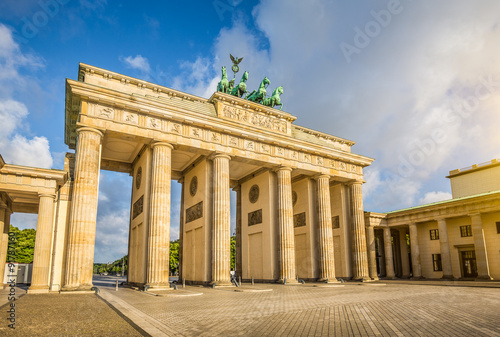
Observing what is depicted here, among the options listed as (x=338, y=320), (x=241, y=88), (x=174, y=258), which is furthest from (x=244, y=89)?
(x=174, y=258)

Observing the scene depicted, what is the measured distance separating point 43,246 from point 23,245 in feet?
153

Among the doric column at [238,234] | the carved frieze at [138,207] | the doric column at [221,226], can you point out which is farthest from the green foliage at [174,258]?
the doric column at [221,226]

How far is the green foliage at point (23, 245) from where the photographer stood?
5638 cm

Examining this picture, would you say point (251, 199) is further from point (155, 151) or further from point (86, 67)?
point (86, 67)

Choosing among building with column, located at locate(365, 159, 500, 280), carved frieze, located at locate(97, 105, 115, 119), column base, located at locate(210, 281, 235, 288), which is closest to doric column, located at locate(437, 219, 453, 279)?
building with column, located at locate(365, 159, 500, 280)

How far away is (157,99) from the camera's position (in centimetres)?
2586

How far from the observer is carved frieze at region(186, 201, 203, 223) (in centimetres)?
2841

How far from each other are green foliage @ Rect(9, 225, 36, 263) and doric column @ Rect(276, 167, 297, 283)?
154 feet

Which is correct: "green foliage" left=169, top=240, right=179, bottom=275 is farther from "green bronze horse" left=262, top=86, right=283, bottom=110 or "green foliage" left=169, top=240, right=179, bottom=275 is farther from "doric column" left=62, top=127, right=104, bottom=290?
"doric column" left=62, top=127, right=104, bottom=290

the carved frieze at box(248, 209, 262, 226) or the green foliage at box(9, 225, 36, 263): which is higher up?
the carved frieze at box(248, 209, 262, 226)

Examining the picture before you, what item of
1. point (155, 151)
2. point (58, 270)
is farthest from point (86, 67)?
point (58, 270)

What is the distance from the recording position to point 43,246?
19328mm

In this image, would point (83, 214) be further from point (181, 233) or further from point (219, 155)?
point (181, 233)

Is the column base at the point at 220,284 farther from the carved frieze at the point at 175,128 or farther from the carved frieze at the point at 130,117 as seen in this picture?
the carved frieze at the point at 130,117
